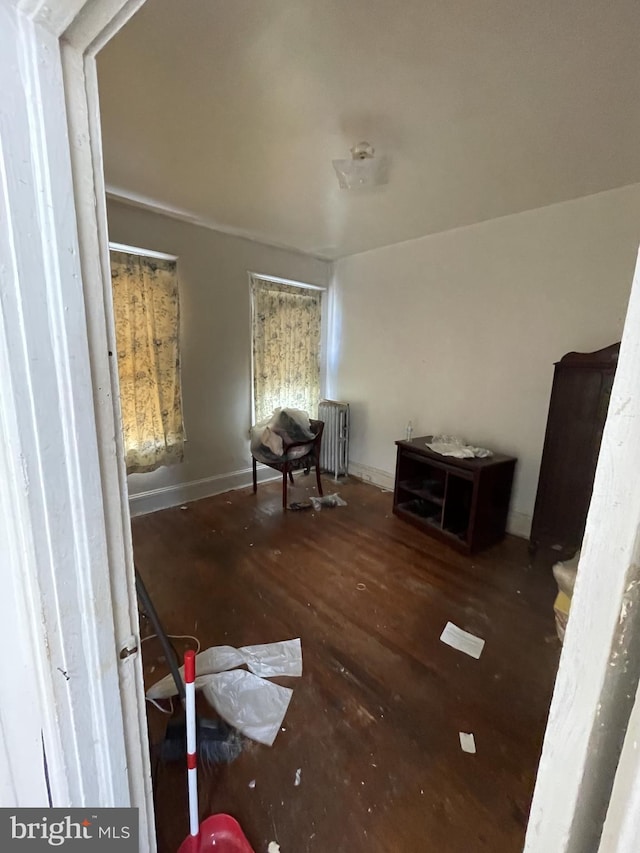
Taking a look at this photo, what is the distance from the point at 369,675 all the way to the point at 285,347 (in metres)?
3.02

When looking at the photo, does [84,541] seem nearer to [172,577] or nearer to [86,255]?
[86,255]

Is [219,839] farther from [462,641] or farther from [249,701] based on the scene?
[462,641]

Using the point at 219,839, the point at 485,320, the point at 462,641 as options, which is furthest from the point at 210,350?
the point at 219,839

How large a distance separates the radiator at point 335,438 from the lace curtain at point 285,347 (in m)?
0.27

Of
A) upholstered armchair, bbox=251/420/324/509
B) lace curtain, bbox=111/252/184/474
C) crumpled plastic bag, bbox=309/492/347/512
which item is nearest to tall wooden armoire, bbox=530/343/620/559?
crumpled plastic bag, bbox=309/492/347/512

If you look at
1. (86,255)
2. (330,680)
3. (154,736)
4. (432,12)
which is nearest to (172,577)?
(154,736)

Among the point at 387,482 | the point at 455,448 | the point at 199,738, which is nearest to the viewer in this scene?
the point at 199,738

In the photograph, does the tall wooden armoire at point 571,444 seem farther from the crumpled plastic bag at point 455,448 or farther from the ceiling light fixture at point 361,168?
the ceiling light fixture at point 361,168

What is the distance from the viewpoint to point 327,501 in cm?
340

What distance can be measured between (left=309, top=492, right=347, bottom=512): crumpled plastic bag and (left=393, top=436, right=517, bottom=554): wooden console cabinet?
20.7 inches

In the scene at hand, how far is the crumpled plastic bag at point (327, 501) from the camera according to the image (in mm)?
3348

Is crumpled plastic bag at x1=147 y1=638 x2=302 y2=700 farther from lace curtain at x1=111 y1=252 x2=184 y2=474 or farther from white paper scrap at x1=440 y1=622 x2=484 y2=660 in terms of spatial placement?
lace curtain at x1=111 y1=252 x2=184 y2=474

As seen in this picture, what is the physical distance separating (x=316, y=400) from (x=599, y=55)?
10.9 ft

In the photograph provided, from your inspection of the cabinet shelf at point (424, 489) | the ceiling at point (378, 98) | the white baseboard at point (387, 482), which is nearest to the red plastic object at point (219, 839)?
the cabinet shelf at point (424, 489)
